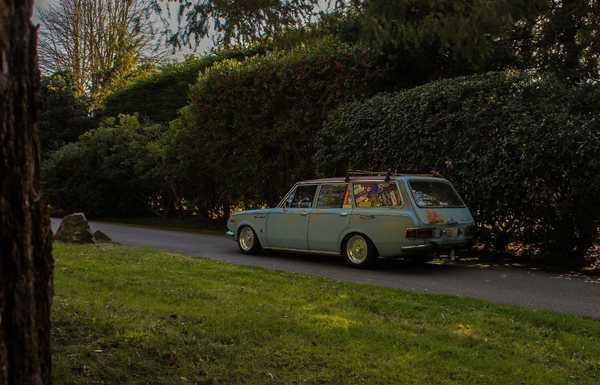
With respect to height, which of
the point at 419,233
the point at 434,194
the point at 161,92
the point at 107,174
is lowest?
Result: the point at 419,233

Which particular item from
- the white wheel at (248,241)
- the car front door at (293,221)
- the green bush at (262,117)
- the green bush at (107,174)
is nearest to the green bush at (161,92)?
the green bush at (107,174)

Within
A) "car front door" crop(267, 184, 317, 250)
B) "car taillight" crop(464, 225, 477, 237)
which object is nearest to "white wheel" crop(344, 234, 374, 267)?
"car front door" crop(267, 184, 317, 250)

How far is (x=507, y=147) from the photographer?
34.9 ft

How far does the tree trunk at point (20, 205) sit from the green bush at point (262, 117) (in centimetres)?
1225

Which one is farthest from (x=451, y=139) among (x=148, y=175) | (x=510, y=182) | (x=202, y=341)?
(x=148, y=175)

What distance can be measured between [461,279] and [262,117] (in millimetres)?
9217

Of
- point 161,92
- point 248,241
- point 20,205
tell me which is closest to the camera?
point 20,205

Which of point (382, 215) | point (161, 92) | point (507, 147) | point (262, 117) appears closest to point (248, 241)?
point (382, 215)

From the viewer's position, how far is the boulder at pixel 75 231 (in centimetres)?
1304

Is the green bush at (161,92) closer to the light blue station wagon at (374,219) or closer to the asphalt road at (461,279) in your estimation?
the asphalt road at (461,279)

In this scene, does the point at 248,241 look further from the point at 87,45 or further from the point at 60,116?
the point at 87,45

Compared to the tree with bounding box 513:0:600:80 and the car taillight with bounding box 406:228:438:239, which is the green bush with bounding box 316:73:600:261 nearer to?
the car taillight with bounding box 406:228:438:239

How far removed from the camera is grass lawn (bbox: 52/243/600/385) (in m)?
4.12

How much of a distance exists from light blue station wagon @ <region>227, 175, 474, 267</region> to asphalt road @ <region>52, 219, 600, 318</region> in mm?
365
